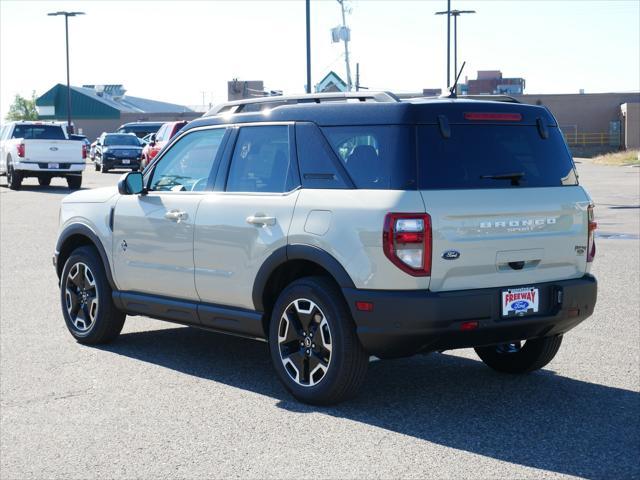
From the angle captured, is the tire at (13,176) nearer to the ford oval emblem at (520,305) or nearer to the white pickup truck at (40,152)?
the white pickup truck at (40,152)

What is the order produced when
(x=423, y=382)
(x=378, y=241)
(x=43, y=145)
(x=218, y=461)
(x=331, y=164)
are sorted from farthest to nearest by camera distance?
(x=43, y=145)
(x=423, y=382)
(x=331, y=164)
(x=378, y=241)
(x=218, y=461)

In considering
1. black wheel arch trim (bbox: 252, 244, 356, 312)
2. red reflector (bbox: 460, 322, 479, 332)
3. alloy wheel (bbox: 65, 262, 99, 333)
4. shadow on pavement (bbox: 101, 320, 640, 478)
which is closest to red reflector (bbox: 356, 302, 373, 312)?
black wheel arch trim (bbox: 252, 244, 356, 312)

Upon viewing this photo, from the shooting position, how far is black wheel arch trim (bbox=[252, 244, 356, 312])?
636 centimetres

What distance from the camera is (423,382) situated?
7.30 m

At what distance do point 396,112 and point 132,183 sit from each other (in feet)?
8.50

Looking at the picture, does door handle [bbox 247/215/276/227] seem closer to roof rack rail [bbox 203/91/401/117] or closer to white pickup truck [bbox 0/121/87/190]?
roof rack rail [bbox 203/91/401/117]

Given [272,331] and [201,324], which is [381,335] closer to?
[272,331]

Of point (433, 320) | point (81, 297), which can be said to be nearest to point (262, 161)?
point (433, 320)

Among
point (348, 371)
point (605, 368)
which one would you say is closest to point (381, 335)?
point (348, 371)

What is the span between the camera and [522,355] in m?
7.43

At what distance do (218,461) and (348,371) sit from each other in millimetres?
1200

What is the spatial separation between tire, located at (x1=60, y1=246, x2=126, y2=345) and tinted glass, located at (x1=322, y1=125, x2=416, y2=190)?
2.85 metres

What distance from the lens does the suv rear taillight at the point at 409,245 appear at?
6.09 metres

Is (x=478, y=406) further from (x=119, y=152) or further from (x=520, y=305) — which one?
(x=119, y=152)
